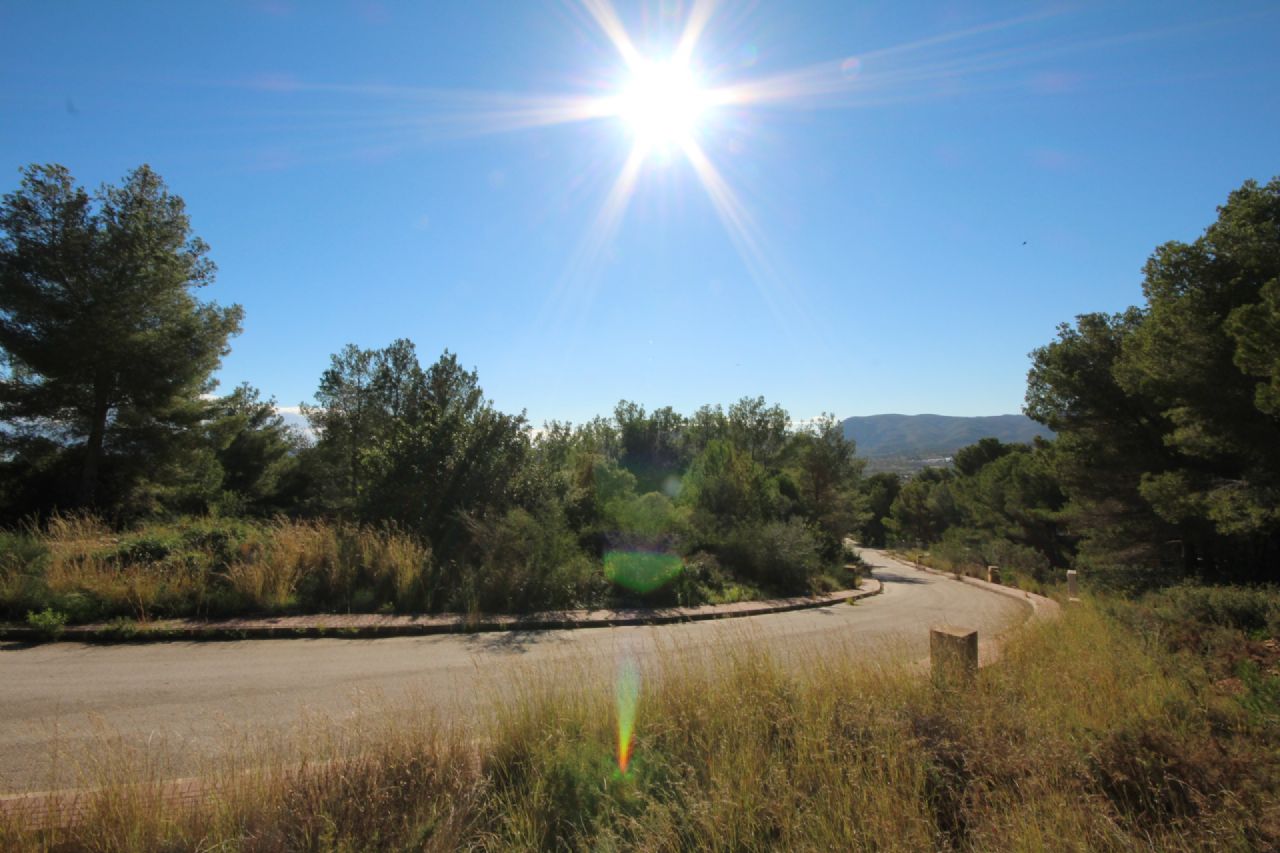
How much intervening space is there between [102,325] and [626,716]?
2209 cm

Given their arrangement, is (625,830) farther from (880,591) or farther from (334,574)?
(880,591)

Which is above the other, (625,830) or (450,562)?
(450,562)

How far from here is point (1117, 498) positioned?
19578 millimetres

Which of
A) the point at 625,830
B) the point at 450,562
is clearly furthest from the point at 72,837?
the point at 450,562

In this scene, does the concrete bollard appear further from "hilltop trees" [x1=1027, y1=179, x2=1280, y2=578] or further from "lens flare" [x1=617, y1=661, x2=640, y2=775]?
"hilltop trees" [x1=1027, y1=179, x2=1280, y2=578]

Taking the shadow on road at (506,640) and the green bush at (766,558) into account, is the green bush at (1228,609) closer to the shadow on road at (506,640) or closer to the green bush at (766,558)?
the shadow on road at (506,640)

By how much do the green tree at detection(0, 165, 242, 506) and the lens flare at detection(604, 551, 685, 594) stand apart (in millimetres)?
16928

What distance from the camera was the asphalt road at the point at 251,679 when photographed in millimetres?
4410

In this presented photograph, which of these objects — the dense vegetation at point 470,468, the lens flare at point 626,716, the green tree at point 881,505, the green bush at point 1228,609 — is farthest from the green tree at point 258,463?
the green tree at point 881,505

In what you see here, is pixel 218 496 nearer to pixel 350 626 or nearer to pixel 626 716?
pixel 350 626

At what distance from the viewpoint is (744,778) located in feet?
11.2

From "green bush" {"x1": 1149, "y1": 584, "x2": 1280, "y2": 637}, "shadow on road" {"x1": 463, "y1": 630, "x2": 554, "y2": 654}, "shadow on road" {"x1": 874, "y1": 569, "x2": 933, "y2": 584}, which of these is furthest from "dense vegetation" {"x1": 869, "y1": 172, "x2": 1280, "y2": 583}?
"shadow on road" {"x1": 463, "y1": 630, "x2": 554, "y2": 654}

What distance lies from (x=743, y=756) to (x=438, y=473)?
42.1 feet

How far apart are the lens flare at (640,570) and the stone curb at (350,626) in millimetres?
1057
